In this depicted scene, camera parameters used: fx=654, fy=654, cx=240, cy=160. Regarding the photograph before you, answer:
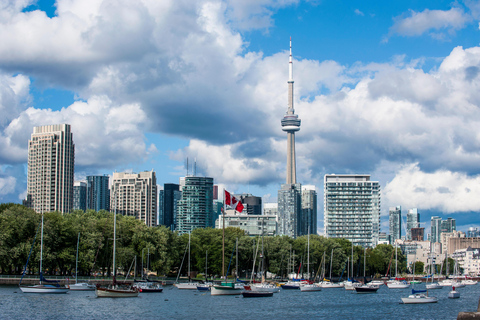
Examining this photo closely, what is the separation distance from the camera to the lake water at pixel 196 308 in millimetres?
83938

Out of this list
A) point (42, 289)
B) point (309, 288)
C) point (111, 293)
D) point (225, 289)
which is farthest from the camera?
point (309, 288)

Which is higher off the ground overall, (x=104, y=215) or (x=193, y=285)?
(x=104, y=215)

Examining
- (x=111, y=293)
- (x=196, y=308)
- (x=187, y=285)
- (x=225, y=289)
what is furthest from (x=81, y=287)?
(x=196, y=308)

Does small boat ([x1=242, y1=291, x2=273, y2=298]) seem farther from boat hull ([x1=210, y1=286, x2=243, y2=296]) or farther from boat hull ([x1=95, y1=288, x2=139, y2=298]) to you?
boat hull ([x1=95, y1=288, x2=139, y2=298])

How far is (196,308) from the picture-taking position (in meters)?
95.2

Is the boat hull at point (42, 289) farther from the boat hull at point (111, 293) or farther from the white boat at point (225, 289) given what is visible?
the white boat at point (225, 289)

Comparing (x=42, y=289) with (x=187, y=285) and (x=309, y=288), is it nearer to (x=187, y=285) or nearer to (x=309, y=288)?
(x=187, y=285)

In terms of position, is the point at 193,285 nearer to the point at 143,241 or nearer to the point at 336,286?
→ the point at 143,241

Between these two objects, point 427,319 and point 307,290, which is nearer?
point 427,319

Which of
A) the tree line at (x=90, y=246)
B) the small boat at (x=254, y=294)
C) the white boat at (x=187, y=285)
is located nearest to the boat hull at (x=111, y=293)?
the tree line at (x=90, y=246)

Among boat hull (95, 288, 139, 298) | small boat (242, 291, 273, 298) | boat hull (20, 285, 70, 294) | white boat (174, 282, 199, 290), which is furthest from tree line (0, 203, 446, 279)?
small boat (242, 291, 273, 298)

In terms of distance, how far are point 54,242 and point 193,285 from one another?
31.0m

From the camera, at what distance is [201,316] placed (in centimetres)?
8412

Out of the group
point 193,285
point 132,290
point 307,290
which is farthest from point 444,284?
point 132,290
